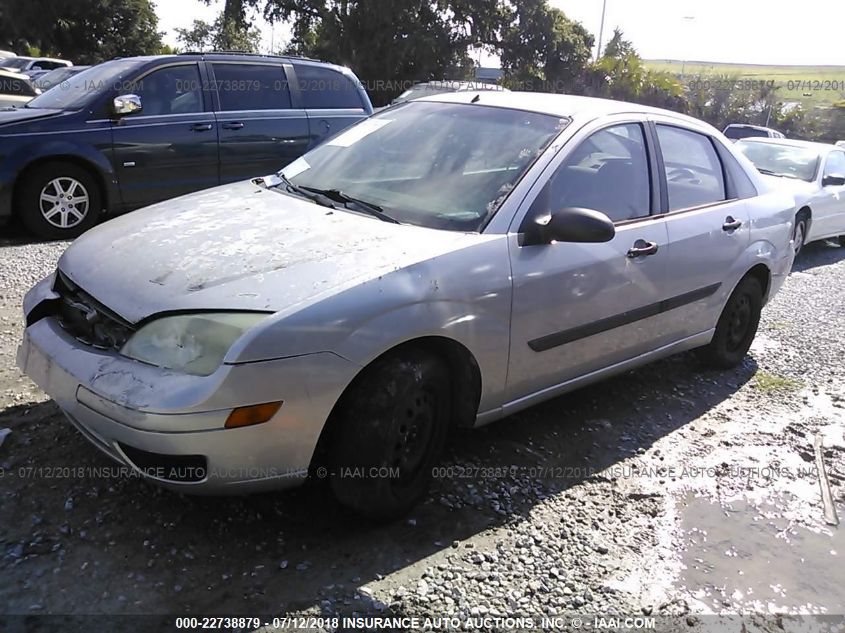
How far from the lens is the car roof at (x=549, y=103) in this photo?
362cm

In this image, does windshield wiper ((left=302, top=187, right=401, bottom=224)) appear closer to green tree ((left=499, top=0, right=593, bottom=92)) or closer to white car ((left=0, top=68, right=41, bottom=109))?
white car ((left=0, top=68, right=41, bottom=109))

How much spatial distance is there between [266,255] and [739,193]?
3.16 metres

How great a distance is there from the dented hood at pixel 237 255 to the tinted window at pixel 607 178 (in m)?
0.64

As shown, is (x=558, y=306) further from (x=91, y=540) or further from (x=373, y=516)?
(x=91, y=540)

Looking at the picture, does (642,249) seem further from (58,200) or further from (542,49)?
(542,49)

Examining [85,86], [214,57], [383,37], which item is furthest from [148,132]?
[383,37]

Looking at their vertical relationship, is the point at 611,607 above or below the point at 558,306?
below

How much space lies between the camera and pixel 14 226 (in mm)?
6855

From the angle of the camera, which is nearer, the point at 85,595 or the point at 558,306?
the point at 85,595

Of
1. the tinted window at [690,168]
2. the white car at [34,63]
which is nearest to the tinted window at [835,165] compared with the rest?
the tinted window at [690,168]

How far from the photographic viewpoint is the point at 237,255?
278cm

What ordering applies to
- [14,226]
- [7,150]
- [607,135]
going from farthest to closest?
[14,226] → [7,150] → [607,135]

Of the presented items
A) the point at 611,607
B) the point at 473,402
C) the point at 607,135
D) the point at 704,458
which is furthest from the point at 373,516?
the point at 607,135

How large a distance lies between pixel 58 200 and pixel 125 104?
104 centimetres
